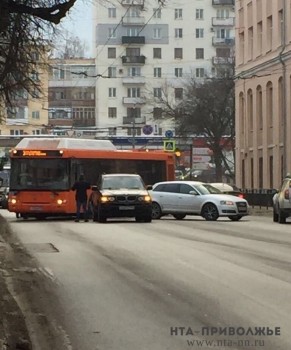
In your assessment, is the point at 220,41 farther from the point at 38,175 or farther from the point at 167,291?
the point at 167,291

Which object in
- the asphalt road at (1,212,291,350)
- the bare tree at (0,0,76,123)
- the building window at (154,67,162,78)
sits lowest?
the asphalt road at (1,212,291,350)

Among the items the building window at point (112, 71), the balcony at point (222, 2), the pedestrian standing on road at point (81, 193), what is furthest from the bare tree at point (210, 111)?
the balcony at point (222, 2)

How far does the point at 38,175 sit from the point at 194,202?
6055 millimetres

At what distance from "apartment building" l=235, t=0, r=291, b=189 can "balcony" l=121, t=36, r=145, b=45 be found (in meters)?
45.0

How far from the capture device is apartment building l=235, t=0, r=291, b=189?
4681 centimetres

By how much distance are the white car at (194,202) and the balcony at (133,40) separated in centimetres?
7257

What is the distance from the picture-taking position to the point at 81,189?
2914cm

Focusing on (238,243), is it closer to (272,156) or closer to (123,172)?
(123,172)

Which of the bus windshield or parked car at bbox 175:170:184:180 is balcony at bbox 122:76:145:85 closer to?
parked car at bbox 175:170:184:180

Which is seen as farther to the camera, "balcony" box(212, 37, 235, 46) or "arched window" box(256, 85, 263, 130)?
"balcony" box(212, 37, 235, 46)

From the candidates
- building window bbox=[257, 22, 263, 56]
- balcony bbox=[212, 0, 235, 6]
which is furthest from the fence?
balcony bbox=[212, 0, 235, 6]

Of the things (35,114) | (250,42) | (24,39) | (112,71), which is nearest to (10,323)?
(24,39)

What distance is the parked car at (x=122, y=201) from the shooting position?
27.9 m

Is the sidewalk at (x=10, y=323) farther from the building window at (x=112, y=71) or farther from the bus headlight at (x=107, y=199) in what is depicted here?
the building window at (x=112, y=71)
